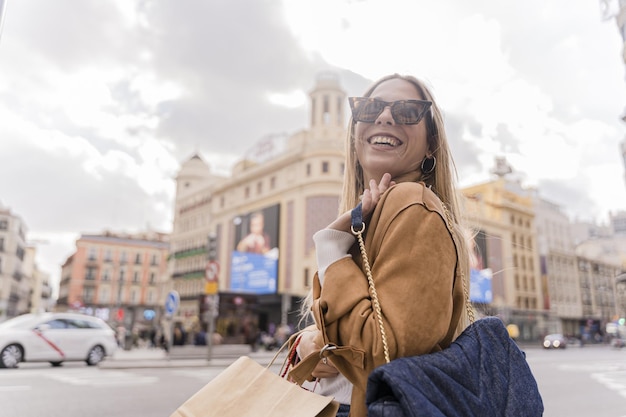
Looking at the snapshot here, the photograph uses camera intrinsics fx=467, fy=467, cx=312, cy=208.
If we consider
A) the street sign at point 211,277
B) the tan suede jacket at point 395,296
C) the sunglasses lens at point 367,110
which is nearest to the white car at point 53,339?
the street sign at point 211,277

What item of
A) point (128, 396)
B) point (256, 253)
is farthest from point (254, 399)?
point (256, 253)

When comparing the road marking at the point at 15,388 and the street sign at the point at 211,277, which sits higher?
the street sign at the point at 211,277

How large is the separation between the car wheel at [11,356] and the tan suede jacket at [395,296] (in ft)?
32.1

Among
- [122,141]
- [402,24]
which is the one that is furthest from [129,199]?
[402,24]

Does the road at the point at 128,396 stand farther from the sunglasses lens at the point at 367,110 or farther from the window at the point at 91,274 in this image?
the window at the point at 91,274

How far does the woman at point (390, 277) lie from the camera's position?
3.02ft

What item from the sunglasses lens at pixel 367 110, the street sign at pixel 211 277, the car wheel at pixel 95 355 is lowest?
the car wheel at pixel 95 355

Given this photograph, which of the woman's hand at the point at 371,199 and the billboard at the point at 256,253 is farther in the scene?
the billboard at the point at 256,253

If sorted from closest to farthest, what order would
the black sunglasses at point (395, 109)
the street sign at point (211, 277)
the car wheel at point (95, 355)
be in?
the black sunglasses at point (395, 109) < the car wheel at point (95, 355) < the street sign at point (211, 277)

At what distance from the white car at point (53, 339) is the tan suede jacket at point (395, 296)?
958 centimetres

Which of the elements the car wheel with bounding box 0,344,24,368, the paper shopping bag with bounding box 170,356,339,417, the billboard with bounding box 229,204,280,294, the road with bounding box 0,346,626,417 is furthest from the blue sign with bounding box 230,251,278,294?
the paper shopping bag with bounding box 170,356,339,417

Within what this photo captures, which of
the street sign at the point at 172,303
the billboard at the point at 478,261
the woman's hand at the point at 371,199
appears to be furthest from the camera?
the street sign at the point at 172,303

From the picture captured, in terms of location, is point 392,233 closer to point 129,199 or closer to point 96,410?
point 129,199

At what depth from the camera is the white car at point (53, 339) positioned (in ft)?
28.9
